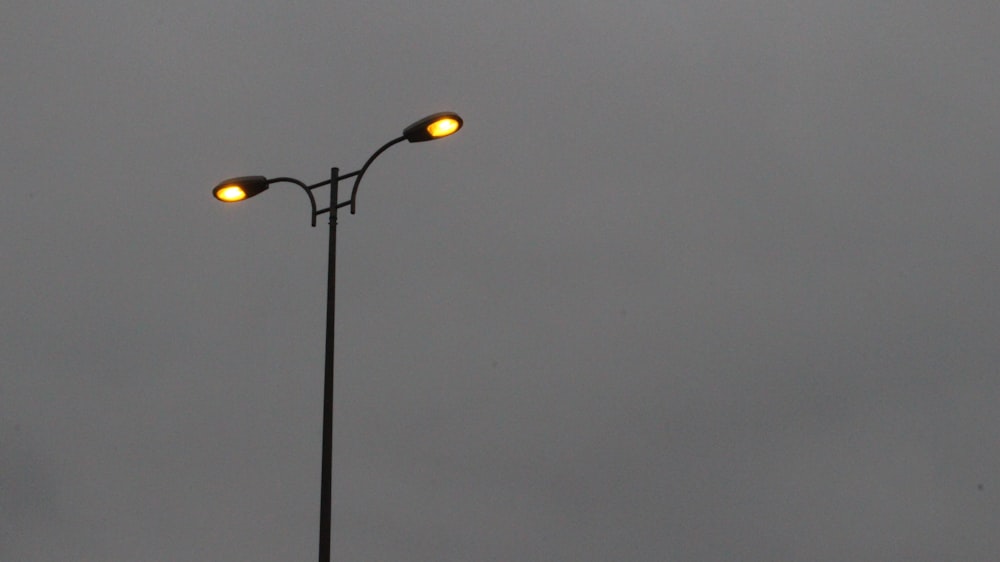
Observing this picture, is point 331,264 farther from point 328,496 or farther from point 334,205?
point 328,496

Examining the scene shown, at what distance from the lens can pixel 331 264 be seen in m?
19.4

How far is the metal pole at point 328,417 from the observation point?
57.3 ft

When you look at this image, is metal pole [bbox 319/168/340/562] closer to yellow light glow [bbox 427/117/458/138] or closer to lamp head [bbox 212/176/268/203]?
lamp head [bbox 212/176/268/203]

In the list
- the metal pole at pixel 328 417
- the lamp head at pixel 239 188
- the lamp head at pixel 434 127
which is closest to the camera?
the metal pole at pixel 328 417

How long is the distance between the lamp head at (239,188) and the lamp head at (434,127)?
2354mm

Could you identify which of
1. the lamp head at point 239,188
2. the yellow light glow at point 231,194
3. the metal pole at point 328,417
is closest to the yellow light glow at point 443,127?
the metal pole at point 328,417

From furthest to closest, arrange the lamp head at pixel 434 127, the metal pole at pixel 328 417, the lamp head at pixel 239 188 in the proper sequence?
the lamp head at pixel 239 188 < the lamp head at pixel 434 127 < the metal pole at pixel 328 417

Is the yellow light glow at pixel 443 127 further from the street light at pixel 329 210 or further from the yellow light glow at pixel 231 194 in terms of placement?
the yellow light glow at pixel 231 194

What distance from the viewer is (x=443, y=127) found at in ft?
63.8

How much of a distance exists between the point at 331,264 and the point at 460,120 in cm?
264

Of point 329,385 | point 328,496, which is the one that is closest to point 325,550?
point 328,496

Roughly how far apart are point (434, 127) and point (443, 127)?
13 centimetres

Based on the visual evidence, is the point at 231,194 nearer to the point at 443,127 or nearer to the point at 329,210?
the point at 329,210

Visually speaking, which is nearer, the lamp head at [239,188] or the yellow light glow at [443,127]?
the yellow light glow at [443,127]
